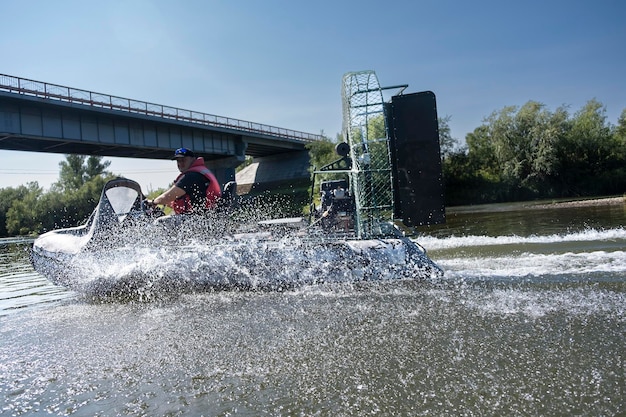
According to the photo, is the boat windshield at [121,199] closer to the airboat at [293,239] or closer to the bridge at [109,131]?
the airboat at [293,239]

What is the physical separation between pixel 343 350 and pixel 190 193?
4.52 metres

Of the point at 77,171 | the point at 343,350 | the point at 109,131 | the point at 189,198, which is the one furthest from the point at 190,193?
the point at 77,171

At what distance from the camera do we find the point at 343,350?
3.43m

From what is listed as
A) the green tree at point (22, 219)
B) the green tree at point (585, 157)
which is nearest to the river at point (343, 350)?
the green tree at point (585, 157)

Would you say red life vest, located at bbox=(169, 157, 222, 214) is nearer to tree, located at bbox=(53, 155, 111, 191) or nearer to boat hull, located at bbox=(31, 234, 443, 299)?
boat hull, located at bbox=(31, 234, 443, 299)

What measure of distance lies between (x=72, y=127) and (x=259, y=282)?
25810 mm

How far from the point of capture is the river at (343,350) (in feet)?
8.55

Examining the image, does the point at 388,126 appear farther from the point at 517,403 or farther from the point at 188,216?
the point at 517,403

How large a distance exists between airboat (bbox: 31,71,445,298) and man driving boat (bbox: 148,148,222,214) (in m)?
0.23

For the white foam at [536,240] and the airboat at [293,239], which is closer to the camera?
the airboat at [293,239]

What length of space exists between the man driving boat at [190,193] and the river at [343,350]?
179cm

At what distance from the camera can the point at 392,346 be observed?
11.2ft

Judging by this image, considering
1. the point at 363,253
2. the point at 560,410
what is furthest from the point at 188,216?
the point at 560,410

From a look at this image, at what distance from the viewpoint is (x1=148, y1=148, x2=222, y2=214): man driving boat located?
7.11 meters
